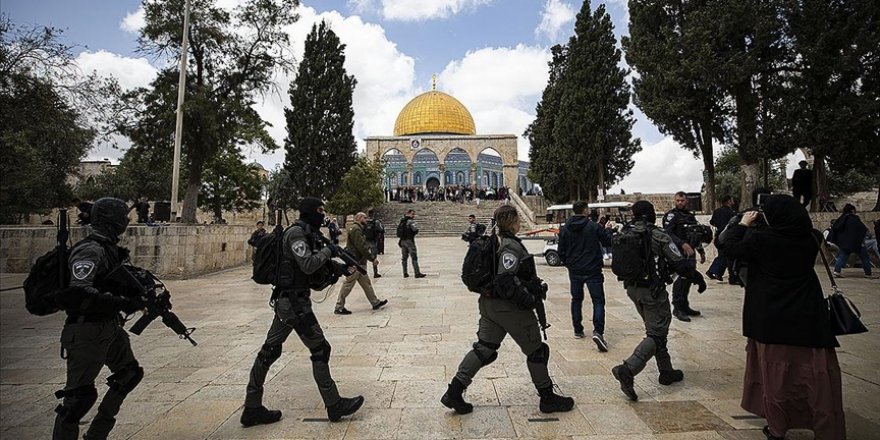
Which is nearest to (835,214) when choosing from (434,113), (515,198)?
(515,198)

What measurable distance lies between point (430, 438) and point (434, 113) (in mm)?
54118

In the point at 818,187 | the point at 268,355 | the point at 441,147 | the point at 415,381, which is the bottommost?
the point at 415,381

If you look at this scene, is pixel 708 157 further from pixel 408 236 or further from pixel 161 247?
pixel 161 247

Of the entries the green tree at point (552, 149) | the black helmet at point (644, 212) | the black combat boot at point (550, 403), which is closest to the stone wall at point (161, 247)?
the black combat boot at point (550, 403)

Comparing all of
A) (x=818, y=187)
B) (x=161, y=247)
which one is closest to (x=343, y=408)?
(x=161, y=247)

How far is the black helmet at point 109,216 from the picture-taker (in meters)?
2.90

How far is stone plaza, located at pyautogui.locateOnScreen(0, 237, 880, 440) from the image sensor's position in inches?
125

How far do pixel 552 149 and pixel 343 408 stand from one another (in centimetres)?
2662

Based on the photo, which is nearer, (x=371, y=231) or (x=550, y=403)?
(x=550, y=403)

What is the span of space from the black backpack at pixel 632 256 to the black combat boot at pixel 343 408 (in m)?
2.45

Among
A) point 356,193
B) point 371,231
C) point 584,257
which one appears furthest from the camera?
point 356,193

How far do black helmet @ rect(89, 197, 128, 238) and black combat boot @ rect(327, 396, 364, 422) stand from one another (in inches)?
74.9

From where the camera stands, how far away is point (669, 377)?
3895 millimetres

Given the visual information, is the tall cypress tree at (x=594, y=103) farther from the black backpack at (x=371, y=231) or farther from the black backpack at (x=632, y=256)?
Result: the black backpack at (x=632, y=256)
